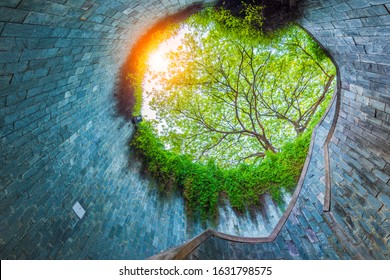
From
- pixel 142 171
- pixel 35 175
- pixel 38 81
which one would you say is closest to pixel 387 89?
pixel 38 81

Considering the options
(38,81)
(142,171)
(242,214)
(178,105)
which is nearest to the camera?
(38,81)

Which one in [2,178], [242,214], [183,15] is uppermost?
[183,15]

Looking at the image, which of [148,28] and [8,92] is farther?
[148,28]

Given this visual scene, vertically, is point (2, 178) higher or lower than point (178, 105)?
higher

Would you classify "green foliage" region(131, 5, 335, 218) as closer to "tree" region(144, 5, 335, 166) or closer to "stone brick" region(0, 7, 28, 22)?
"tree" region(144, 5, 335, 166)

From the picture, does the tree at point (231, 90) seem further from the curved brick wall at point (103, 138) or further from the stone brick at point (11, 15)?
the stone brick at point (11, 15)

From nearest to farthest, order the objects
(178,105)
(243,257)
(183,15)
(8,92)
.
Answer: (8,92)
(243,257)
(183,15)
(178,105)

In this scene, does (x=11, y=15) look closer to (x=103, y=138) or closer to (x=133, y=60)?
(x=103, y=138)

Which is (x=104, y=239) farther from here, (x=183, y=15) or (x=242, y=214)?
(x=183, y=15)
